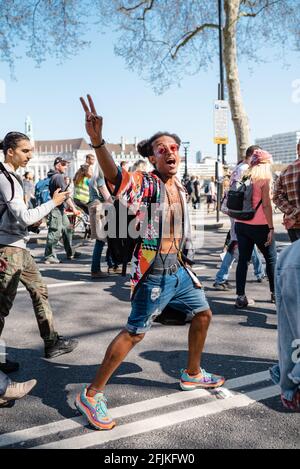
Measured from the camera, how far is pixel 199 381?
3.25 m

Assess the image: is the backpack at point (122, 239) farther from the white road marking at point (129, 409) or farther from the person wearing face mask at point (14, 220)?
the white road marking at point (129, 409)

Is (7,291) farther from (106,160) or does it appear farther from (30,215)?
(106,160)

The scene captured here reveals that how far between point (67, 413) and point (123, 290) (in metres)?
3.48

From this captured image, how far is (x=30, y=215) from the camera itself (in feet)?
10.8

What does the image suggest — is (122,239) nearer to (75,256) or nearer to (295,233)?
(295,233)

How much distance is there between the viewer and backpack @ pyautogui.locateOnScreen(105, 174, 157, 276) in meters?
2.69

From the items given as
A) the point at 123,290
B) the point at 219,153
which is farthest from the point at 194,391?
the point at 219,153

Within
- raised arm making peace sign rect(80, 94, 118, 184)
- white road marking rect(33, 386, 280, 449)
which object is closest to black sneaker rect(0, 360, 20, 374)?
white road marking rect(33, 386, 280, 449)

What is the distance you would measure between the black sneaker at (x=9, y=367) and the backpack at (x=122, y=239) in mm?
1472

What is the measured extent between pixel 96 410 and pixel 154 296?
776 mm

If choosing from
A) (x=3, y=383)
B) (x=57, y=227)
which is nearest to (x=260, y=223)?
(x=3, y=383)

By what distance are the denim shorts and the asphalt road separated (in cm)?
59

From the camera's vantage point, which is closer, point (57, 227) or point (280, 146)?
point (57, 227)

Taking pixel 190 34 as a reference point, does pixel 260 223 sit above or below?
below
